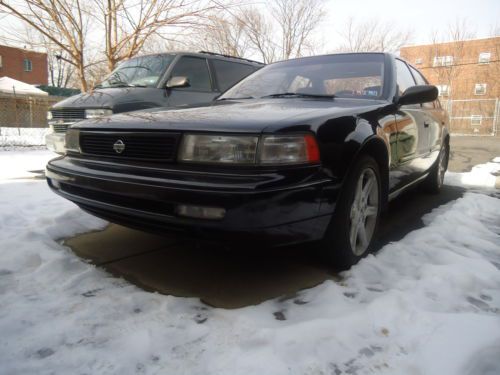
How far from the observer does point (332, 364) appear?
1510 mm

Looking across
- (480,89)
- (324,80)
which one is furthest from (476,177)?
(480,89)

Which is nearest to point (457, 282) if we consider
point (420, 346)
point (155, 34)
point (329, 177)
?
point (420, 346)

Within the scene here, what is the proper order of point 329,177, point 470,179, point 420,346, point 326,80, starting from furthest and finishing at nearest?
point 470,179 → point 326,80 → point 329,177 → point 420,346

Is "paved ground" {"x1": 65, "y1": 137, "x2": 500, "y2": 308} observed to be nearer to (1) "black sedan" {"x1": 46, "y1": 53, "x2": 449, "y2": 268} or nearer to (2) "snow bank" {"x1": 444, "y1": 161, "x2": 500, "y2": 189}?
(1) "black sedan" {"x1": 46, "y1": 53, "x2": 449, "y2": 268}

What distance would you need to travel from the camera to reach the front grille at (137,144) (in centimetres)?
197

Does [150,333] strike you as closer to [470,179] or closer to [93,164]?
[93,164]

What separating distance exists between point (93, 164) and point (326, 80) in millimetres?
1938

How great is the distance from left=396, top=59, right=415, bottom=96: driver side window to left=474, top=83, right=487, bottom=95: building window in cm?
3220

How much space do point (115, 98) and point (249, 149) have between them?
353 centimetres

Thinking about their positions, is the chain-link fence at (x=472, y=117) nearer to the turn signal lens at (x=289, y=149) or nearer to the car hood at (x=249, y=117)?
the car hood at (x=249, y=117)

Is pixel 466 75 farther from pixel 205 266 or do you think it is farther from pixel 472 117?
pixel 205 266

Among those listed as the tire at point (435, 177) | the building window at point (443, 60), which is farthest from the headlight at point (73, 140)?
the building window at point (443, 60)

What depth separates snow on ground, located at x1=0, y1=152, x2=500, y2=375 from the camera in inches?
59.2

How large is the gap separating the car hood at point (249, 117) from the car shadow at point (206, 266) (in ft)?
1.95
